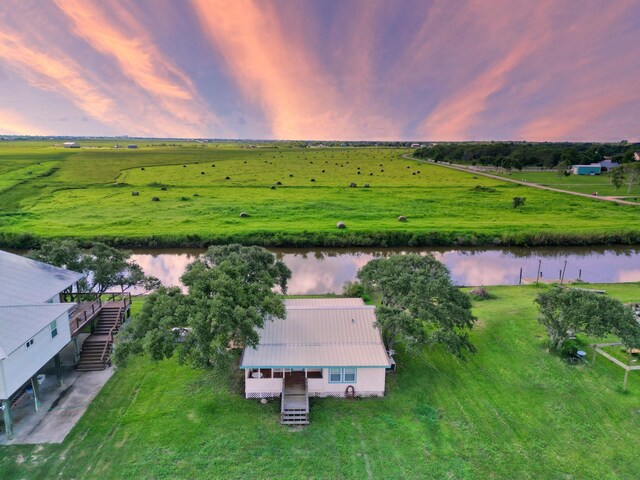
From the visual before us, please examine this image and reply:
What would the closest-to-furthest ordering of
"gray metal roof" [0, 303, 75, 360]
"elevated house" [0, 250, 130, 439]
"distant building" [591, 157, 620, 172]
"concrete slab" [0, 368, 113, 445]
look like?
"gray metal roof" [0, 303, 75, 360], "elevated house" [0, 250, 130, 439], "concrete slab" [0, 368, 113, 445], "distant building" [591, 157, 620, 172]

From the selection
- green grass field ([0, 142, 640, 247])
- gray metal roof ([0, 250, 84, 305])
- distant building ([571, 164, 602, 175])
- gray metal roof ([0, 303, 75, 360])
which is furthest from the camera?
distant building ([571, 164, 602, 175])

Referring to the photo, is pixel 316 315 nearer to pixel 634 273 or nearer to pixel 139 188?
pixel 634 273

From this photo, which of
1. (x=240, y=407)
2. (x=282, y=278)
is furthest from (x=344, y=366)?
(x=282, y=278)

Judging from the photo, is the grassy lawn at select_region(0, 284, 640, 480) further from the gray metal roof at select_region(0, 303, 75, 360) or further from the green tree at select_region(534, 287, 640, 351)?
the gray metal roof at select_region(0, 303, 75, 360)

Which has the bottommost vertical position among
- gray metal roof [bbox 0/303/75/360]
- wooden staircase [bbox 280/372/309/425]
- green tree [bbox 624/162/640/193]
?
wooden staircase [bbox 280/372/309/425]

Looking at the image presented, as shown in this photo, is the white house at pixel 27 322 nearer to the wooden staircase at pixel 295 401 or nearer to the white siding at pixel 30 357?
the white siding at pixel 30 357

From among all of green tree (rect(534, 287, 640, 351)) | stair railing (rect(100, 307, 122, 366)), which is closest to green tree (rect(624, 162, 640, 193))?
green tree (rect(534, 287, 640, 351))

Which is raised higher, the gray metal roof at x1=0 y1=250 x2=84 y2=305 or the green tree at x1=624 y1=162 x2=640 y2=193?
the green tree at x1=624 y1=162 x2=640 y2=193
